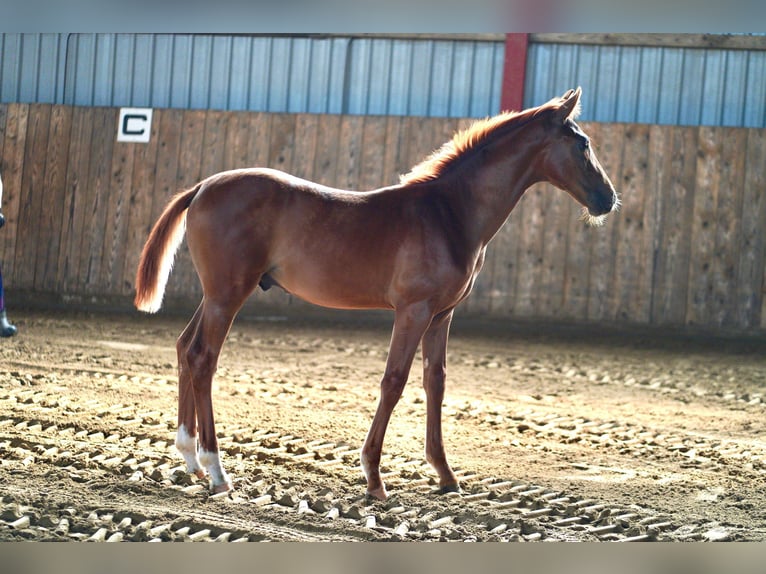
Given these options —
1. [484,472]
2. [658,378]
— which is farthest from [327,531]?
[658,378]

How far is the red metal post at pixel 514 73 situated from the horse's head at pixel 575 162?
6.63 meters

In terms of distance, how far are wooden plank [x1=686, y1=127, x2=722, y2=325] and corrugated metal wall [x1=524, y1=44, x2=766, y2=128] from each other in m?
0.62

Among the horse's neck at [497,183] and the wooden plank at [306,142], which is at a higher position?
the wooden plank at [306,142]

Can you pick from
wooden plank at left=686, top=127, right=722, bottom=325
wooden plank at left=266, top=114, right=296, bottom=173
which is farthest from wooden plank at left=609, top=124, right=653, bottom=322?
wooden plank at left=266, top=114, right=296, bottom=173

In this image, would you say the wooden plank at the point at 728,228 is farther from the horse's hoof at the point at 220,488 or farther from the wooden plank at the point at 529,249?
the horse's hoof at the point at 220,488

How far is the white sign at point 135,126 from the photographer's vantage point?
10.9 metres

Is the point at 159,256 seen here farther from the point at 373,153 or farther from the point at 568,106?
the point at 373,153

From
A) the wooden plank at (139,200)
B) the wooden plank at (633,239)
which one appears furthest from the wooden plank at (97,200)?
the wooden plank at (633,239)

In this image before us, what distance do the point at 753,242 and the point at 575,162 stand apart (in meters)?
6.70

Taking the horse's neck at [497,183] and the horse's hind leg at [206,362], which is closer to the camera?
the horse's hind leg at [206,362]

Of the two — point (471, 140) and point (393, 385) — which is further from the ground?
point (471, 140)

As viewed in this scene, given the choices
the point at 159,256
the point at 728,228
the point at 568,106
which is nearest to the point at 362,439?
the point at 159,256

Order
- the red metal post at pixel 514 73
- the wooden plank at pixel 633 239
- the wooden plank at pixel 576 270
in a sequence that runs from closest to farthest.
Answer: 1. the wooden plank at pixel 633 239
2. the wooden plank at pixel 576 270
3. the red metal post at pixel 514 73

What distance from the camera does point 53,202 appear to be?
35.8 feet
